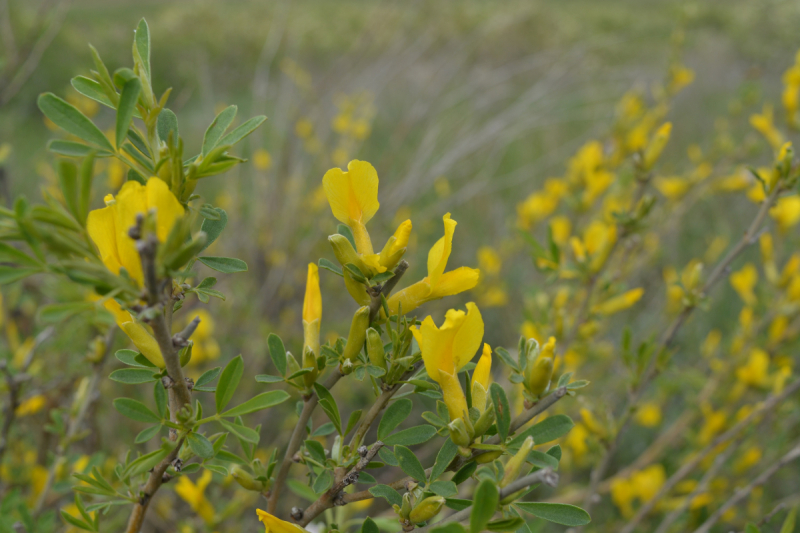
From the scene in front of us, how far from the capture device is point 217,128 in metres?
0.54

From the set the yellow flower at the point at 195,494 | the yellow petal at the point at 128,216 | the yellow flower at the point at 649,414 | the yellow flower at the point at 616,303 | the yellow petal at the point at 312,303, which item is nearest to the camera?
the yellow petal at the point at 128,216

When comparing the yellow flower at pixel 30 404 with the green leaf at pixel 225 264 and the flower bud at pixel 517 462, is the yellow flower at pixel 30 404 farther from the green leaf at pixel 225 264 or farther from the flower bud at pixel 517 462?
the flower bud at pixel 517 462

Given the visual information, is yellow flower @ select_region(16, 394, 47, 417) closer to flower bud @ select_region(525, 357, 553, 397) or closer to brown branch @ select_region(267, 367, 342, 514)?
brown branch @ select_region(267, 367, 342, 514)

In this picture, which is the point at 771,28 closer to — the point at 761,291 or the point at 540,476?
the point at 761,291

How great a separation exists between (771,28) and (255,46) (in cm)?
642

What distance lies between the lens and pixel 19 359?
1.31 metres

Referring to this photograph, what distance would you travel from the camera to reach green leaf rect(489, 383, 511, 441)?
0.50 m

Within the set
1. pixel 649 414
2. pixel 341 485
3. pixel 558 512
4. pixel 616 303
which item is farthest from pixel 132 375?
pixel 649 414

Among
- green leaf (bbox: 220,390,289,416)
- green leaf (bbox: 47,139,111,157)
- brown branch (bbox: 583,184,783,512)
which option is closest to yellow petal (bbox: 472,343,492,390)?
green leaf (bbox: 220,390,289,416)

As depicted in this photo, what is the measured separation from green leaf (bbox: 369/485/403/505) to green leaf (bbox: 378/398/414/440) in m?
0.05

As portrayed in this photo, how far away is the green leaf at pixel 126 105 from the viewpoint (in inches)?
17.1

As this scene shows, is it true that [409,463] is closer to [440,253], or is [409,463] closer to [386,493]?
[386,493]

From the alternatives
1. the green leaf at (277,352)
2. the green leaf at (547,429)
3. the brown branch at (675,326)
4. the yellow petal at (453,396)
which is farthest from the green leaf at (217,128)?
the brown branch at (675,326)

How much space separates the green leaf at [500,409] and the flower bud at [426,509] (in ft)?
Answer: 0.29
